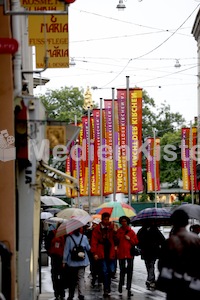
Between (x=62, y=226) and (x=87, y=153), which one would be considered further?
(x=87, y=153)

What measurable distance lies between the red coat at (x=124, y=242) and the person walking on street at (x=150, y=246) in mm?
987

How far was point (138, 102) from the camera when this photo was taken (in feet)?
131

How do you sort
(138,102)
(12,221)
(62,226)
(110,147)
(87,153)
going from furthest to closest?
1. (87,153)
2. (110,147)
3. (138,102)
4. (62,226)
5. (12,221)

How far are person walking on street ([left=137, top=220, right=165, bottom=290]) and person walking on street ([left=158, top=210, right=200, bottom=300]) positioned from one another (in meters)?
11.3

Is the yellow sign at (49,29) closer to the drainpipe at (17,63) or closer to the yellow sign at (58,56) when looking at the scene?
the yellow sign at (58,56)

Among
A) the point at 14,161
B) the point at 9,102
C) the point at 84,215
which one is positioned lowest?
the point at 84,215

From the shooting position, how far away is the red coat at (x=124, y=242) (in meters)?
23.0

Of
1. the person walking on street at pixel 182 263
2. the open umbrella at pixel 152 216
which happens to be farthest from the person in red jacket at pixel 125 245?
the person walking on street at pixel 182 263

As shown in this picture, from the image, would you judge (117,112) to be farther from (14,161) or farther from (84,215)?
(14,161)

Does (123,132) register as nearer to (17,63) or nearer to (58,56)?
(58,56)

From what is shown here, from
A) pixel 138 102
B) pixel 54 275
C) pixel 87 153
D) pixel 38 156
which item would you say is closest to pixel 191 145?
pixel 87 153

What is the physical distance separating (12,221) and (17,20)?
3576mm

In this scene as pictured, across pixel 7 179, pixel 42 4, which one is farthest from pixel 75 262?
pixel 42 4

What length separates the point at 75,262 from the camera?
66.5 ft
